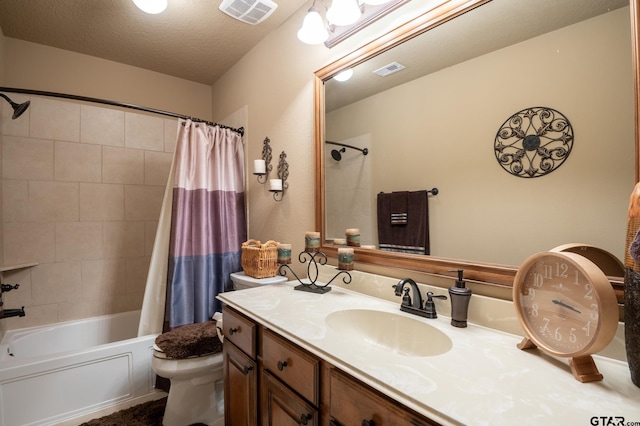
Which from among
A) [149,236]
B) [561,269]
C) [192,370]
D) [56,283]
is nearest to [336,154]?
[561,269]

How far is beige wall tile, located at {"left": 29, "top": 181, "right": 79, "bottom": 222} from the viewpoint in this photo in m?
2.18

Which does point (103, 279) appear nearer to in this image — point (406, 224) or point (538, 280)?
point (406, 224)

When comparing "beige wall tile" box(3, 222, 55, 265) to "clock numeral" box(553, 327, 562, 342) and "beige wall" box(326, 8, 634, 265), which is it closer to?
"beige wall" box(326, 8, 634, 265)

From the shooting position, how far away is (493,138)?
38.8 inches

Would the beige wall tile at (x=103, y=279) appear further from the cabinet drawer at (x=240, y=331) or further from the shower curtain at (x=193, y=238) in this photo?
the cabinet drawer at (x=240, y=331)

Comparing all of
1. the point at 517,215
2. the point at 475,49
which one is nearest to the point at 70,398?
the point at 517,215

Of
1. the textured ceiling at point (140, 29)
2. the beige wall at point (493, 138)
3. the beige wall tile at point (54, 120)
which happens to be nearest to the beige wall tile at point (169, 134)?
the textured ceiling at point (140, 29)

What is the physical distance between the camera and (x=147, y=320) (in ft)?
6.23

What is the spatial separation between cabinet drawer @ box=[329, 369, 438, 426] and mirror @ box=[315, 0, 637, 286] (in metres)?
0.56

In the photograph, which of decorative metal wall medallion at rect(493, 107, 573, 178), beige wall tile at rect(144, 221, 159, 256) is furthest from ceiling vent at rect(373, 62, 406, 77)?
beige wall tile at rect(144, 221, 159, 256)

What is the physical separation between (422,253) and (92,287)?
2670 millimetres

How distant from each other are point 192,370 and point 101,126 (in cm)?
218

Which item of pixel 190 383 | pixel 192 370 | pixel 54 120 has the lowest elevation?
pixel 190 383

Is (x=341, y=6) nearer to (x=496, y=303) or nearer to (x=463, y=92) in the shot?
(x=463, y=92)
